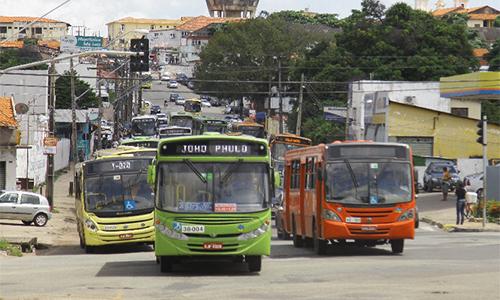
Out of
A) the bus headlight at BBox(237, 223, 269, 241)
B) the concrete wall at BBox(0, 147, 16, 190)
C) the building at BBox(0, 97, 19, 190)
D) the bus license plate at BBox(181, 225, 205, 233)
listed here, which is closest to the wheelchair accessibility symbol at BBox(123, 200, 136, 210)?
the bus license plate at BBox(181, 225, 205, 233)

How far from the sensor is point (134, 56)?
138 feet

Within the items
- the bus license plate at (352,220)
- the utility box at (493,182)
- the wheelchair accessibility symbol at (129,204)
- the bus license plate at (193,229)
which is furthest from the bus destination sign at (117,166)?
the utility box at (493,182)

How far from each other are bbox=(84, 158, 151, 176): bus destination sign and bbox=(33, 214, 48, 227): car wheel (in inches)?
610

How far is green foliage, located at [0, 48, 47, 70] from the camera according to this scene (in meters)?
119

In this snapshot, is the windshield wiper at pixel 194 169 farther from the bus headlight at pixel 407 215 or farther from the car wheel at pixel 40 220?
the car wheel at pixel 40 220

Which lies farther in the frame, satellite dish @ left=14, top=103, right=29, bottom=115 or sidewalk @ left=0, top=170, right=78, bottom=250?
satellite dish @ left=14, top=103, right=29, bottom=115

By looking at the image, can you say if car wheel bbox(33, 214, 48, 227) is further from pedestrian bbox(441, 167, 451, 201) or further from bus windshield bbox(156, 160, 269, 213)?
bus windshield bbox(156, 160, 269, 213)

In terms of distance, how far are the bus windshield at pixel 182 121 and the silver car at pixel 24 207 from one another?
2071 inches

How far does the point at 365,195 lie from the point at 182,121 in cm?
7445

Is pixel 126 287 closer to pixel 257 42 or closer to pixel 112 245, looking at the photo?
pixel 112 245

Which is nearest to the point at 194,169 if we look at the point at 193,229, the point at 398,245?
the point at 193,229

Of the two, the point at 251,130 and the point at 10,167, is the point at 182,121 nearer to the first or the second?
the point at 251,130

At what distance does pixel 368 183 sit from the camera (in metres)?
26.6

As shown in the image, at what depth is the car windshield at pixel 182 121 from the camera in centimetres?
9919
